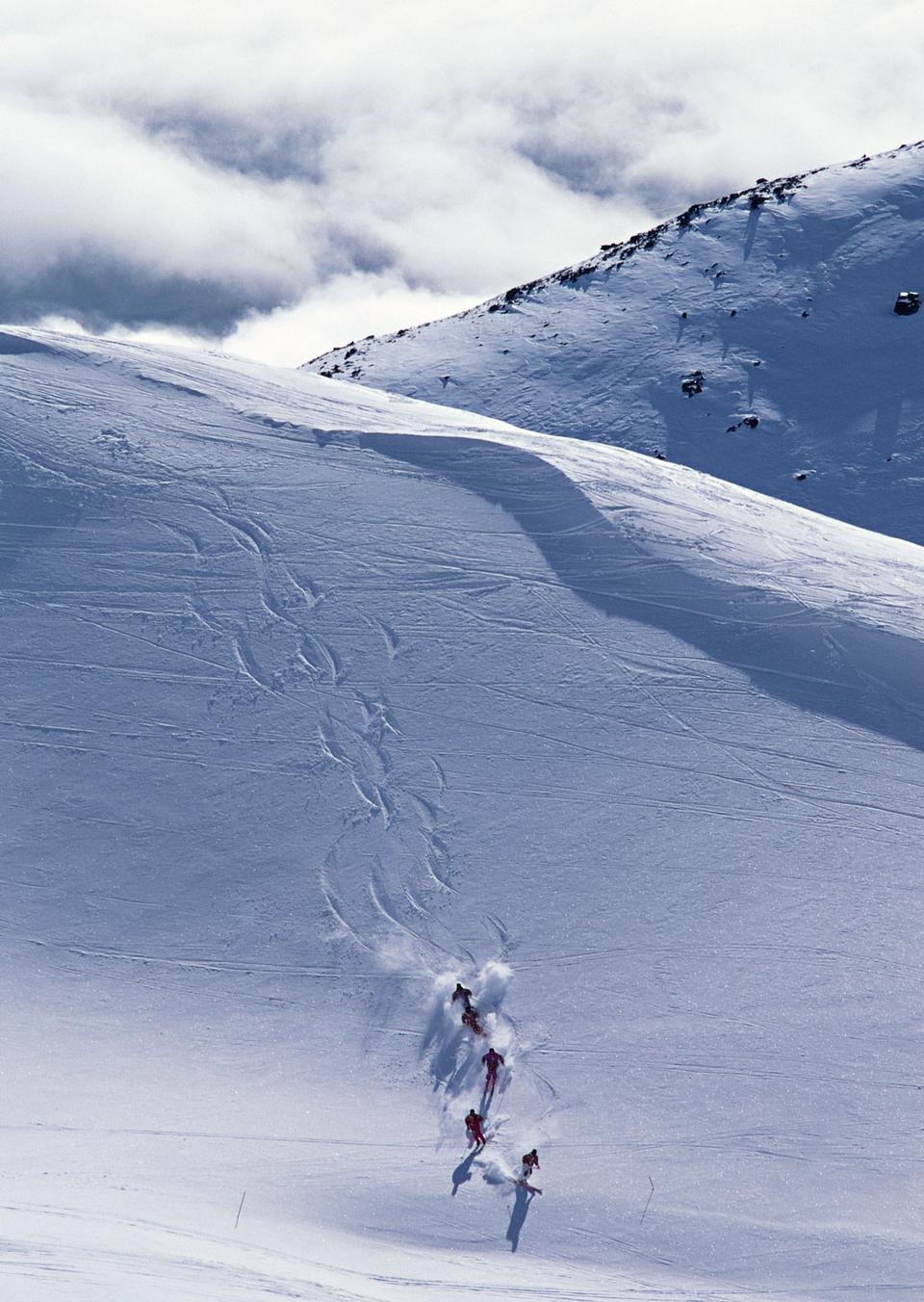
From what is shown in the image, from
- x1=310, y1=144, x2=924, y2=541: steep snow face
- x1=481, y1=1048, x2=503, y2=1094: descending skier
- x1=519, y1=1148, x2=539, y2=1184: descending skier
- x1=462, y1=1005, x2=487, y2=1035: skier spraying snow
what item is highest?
x1=310, y1=144, x2=924, y2=541: steep snow face

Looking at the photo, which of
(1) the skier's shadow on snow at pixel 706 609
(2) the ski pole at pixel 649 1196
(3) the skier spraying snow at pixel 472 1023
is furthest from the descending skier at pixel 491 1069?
(1) the skier's shadow on snow at pixel 706 609

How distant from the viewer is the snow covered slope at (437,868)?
1220cm

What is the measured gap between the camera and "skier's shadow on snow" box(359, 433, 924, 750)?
1889 centimetres

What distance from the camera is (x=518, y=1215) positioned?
1232 centimetres

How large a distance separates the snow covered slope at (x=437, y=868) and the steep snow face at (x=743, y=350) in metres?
19.8

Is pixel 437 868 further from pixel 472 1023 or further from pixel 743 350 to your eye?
pixel 743 350

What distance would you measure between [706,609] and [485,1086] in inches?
388

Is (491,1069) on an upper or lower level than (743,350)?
lower

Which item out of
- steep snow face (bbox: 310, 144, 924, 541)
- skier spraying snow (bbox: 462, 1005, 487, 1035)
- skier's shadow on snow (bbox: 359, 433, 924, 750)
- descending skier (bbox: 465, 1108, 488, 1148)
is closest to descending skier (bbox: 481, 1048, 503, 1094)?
skier spraying snow (bbox: 462, 1005, 487, 1035)

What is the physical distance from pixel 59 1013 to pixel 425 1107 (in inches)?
190

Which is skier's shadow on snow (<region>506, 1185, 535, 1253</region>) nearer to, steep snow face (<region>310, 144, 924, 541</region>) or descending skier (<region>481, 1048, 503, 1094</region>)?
descending skier (<region>481, 1048, 503, 1094</region>)

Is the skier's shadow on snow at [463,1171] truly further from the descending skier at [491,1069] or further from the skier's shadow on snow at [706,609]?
the skier's shadow on snow at [706,609]

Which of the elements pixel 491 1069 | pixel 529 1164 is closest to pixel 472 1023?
pixel 491 1069

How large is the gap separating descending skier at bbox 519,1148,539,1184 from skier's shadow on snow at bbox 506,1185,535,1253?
0.11 meters
